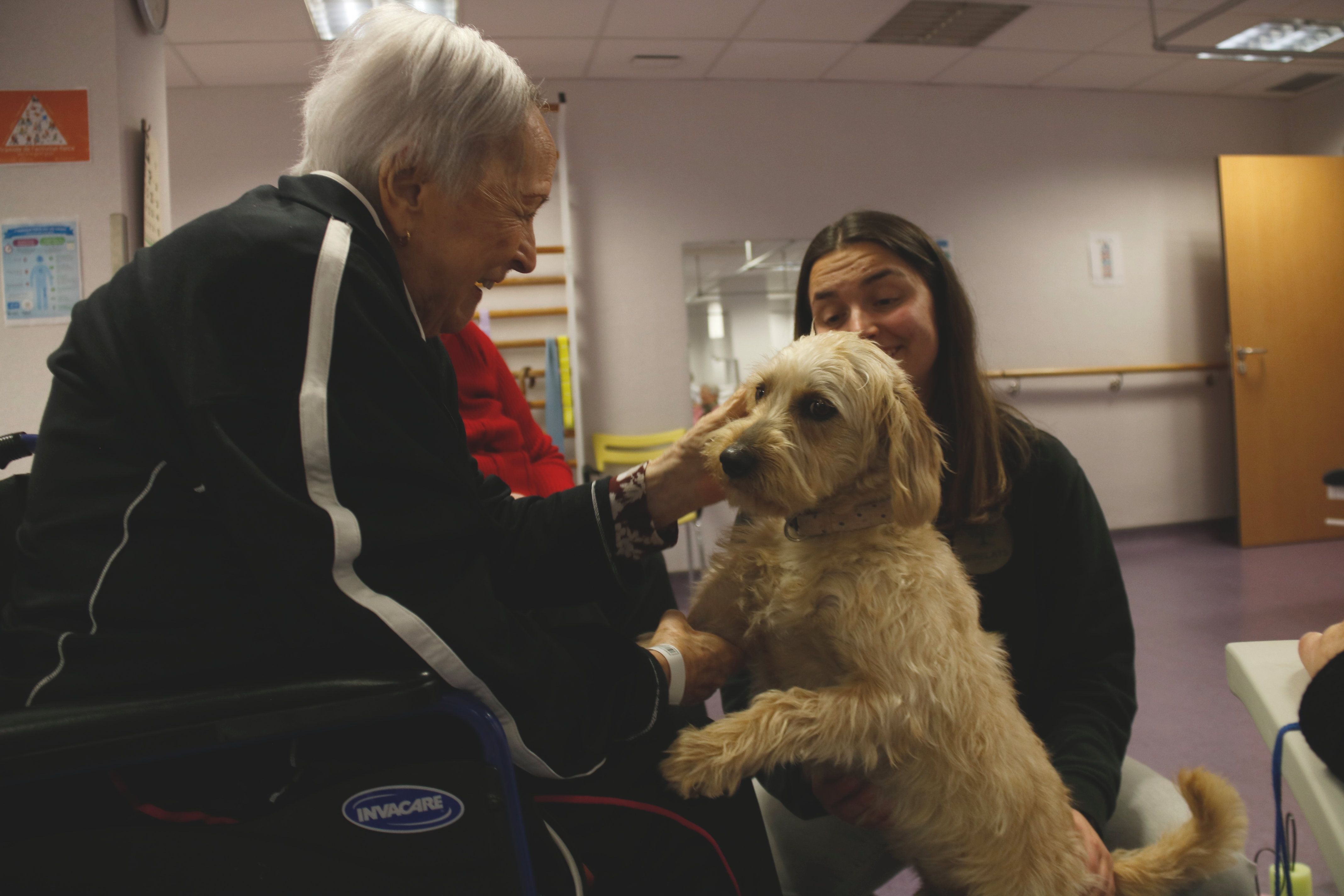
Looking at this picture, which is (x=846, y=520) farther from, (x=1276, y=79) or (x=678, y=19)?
(x=1276, y=79)

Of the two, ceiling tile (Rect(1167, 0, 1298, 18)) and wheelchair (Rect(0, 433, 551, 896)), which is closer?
wheelchair (Rect(0, 433, 551, 896))

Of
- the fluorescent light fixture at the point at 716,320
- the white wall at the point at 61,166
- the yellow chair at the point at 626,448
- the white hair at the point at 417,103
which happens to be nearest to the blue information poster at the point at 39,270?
the white wall at the point at 61,166

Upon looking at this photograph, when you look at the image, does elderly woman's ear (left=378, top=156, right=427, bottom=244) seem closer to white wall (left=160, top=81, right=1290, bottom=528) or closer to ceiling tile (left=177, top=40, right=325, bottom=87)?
ceiling tile (left=177, top=40, right=325, bottom=87)

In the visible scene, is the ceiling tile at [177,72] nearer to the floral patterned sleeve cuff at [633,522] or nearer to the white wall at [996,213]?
the white wall at [996,213]

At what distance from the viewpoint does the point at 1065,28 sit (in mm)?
4684

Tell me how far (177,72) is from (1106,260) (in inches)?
A: 247

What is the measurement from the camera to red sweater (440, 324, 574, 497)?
1.78 metres

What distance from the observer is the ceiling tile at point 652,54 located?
453 centimetres

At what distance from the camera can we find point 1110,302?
5840 millimetres

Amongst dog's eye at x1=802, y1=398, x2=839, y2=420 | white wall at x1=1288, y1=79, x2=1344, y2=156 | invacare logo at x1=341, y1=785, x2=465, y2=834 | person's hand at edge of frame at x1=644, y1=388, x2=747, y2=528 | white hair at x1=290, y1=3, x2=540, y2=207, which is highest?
white wall at x1=1288, y1=79, x2=1344, y2=156

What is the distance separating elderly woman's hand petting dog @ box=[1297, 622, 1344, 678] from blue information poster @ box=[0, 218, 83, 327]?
285 centimetres

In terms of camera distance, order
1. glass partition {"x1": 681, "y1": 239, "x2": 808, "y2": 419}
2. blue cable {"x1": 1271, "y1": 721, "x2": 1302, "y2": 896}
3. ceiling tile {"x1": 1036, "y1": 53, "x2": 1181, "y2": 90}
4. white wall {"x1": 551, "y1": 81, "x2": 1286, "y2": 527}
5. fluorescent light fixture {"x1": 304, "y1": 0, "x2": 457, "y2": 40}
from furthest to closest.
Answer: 1. ceiling tile {"x1": 1036, "y1": 53, "x2": 1181, "y2": 90}
2. white wall {"x1": 551, "y1": 81, "x2": 1286, "y2": 527}
3. glass partition {"x1": 681, "y1": 239, "x2": 808, "y2": 419}
4. fluorescent light fixture {"x1": 304, "y1": 0, "x2": 457, "y2": 40}
5. blue cable {"x1": 1271, "y1": 721, "x2": 1302, "y2": 896}

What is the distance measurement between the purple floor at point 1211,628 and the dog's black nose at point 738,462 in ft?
4.81

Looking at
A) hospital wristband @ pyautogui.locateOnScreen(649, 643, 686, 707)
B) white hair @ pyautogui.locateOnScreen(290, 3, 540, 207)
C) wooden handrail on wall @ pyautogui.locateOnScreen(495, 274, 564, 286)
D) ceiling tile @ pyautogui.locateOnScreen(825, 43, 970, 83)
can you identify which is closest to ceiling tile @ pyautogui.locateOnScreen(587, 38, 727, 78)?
ceiling tile @ pyautogui.locateOnScreen(825, 43, 970, 83)
